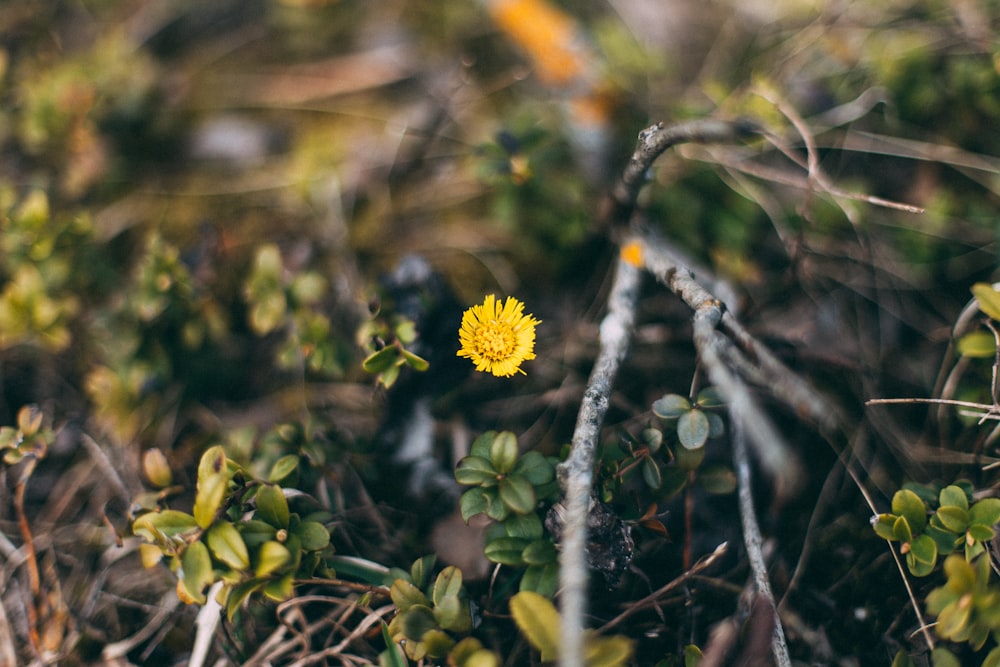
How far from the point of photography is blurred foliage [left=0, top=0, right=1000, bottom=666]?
4.65 feet

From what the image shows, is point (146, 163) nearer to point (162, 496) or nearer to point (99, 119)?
point (99, 119)

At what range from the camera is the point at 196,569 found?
1.24m

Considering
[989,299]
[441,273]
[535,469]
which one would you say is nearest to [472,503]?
[535,469]

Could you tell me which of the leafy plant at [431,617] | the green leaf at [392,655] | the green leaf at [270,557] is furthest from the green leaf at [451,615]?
the green leaf at [270,557]

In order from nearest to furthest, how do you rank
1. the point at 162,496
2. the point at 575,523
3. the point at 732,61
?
the point at 575,523
the point at 162,496
the point at 732,61

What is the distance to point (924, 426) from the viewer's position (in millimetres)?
1730

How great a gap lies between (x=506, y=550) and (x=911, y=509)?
2.98 feet

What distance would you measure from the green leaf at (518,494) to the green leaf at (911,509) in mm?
814

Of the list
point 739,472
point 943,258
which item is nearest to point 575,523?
point 739,472

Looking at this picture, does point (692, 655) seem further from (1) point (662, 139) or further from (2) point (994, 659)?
(1) point (662, 139)

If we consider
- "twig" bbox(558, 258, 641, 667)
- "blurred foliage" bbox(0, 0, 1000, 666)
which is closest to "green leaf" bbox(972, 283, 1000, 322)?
"blurred foliage" bbox(0, 0, 1000, 666)

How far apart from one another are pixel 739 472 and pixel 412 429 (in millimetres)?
894

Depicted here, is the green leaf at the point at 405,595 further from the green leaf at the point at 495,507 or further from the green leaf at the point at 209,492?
the green leaf at the point at 209,492

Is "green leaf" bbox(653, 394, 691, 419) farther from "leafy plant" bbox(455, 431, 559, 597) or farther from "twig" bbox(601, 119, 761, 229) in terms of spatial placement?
"twig" bbox(601, 119, 761, 229)
